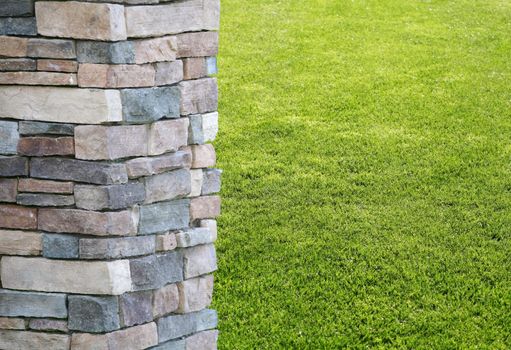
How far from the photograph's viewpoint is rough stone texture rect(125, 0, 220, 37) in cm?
329

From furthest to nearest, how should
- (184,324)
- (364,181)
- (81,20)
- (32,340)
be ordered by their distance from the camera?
(364,181)
(184,324)
(32,340)
(81,20)

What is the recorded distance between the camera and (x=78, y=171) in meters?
3.37

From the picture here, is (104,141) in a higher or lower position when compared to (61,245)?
higher

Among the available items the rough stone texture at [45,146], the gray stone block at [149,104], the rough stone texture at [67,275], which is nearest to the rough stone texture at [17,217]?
the rough stone texture at [67,275]

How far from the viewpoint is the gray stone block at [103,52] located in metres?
3.24

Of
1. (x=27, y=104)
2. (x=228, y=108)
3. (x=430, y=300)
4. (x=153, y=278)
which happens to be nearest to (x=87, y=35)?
(x=27, y=104)

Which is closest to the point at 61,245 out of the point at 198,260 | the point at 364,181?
the point at 198,260

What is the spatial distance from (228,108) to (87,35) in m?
5.70

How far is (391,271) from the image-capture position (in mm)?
5836

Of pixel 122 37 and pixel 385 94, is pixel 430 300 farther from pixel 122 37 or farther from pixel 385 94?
pixel 385 94

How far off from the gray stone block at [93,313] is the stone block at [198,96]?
0.82 m

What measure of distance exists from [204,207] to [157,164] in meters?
0.36

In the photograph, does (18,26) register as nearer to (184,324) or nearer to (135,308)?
(135,308)

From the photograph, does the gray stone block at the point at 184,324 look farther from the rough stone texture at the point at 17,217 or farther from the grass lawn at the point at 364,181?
the grass lawn at the point at 364,181
